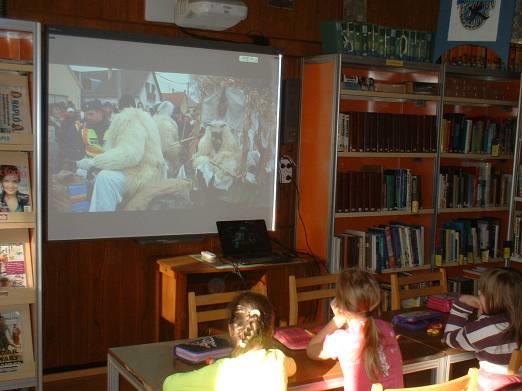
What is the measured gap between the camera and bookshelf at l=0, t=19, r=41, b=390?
11.1 feet

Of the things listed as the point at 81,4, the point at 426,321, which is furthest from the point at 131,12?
the point at 426,321

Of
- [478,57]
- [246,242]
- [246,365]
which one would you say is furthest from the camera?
[478,57]

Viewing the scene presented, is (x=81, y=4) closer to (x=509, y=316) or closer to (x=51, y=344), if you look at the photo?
(x=51, y=344)

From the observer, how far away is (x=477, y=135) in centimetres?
535

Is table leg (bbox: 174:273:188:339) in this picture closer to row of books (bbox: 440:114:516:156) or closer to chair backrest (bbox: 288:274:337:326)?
chair backrest (bbox: 288:274:337:326)

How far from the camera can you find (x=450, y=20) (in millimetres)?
4965

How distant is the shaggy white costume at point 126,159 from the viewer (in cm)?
416

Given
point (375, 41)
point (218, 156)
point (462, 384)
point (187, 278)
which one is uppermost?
Answer: point (375, 41)

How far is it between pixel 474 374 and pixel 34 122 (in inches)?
94.1

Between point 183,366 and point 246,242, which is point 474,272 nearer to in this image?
point 246,242

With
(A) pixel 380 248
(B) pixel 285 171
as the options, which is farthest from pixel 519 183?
(B) pixel 285 171

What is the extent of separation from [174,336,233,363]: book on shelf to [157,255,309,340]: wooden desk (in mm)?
1255

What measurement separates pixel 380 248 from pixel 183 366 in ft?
8.90

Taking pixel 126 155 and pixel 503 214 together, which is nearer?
pixel 126 155
